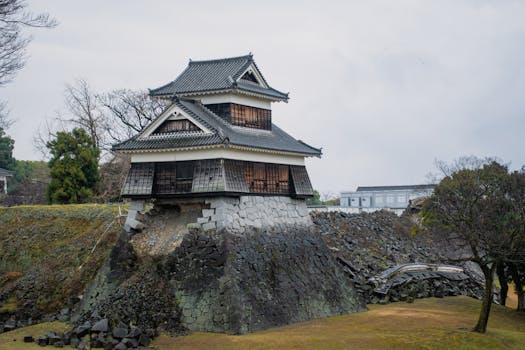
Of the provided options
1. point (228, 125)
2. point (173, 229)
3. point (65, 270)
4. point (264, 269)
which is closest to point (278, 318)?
point (264, 269)

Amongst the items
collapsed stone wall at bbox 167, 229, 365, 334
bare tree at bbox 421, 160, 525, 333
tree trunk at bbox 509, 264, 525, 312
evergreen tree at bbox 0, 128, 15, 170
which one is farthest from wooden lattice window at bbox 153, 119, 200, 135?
evergreen tree at bbox 0, 128, 15, 170

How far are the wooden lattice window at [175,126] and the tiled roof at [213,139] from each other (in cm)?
33

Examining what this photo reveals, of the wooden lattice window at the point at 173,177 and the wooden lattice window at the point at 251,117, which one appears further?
the wooden lattice window at the point at 251,117

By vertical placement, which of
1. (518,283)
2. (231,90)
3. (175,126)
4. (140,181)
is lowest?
(518,283)

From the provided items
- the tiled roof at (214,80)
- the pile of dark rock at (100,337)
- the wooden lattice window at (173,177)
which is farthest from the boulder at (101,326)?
the tiled roof at (214,80)

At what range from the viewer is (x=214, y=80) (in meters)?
30.2

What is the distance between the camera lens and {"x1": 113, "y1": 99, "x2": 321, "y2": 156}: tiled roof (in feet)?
88.1

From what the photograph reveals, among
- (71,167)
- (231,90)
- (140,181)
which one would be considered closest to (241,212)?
(140,181)

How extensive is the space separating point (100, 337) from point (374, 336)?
10135 mm

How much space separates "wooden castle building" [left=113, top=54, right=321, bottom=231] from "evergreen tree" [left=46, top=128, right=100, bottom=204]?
13.4m

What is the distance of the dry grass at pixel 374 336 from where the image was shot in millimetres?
22531

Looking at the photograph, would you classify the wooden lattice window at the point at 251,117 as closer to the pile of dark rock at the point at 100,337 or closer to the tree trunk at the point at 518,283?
the pile of dark rock at the point at 100,337

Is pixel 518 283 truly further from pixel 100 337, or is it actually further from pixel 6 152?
pixel 6 152

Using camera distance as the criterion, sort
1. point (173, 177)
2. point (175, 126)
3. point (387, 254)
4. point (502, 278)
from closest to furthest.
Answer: point (173, 177) < point (175, 126) < point (502, 278) < point (387, 254)
